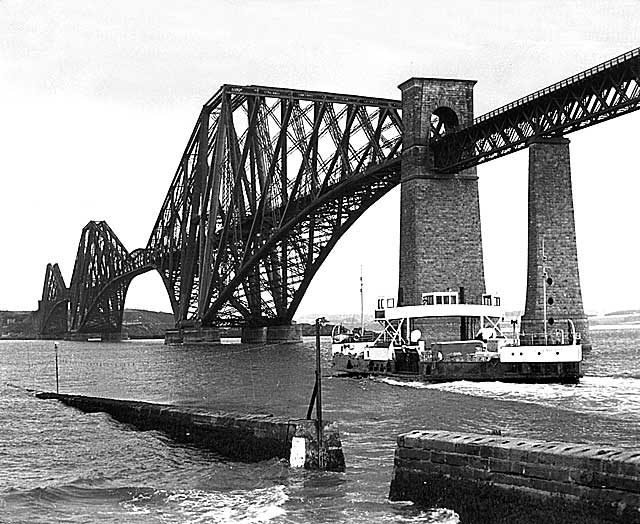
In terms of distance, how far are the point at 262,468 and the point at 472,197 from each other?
194 feet

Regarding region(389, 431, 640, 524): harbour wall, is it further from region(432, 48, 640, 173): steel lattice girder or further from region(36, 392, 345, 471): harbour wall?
region(432, 48, 640, 173): steel lattice girder

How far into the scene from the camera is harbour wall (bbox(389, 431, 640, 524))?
16641mm

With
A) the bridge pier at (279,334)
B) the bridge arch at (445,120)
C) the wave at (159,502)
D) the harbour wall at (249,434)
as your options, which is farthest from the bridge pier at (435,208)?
the wave at (159,502)

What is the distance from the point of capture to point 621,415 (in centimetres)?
4059

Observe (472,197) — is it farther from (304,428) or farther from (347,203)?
(304,428)

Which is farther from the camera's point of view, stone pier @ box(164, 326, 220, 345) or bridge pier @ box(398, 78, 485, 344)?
stone pier @ box(164, 326, 220, 345)

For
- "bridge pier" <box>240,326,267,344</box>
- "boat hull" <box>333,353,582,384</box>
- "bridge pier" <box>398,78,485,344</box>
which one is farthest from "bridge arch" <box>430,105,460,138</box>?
"bridge pier" <box>240,326,267,344</box>

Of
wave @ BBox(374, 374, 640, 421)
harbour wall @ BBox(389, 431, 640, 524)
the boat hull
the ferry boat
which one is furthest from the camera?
the ferry boat

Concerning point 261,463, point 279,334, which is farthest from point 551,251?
point 279,334

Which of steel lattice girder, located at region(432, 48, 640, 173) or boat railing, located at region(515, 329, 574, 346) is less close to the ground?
steel lattice girder, located at region(432, 48, 640, 173)

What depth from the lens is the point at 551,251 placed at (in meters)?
66.1

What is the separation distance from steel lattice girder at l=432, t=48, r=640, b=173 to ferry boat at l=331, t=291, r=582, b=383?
39.7 ft

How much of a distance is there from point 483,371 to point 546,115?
2170 centimetres

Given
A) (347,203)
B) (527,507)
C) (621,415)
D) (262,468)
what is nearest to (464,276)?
(347,203)
